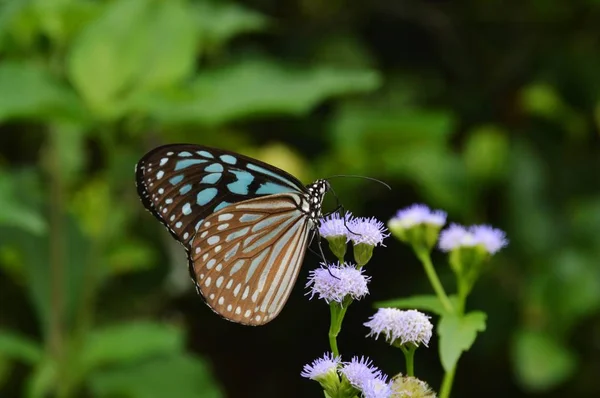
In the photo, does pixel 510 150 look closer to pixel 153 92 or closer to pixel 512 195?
pixel 512 195

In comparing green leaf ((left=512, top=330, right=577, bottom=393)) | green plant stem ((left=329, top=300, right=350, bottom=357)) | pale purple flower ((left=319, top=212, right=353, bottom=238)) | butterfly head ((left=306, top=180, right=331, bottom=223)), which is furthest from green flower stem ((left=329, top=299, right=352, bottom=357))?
green leaf ((left=512, top=330, right=577, bottom=393))

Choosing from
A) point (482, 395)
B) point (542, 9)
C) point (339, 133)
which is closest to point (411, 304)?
point (339, 133)

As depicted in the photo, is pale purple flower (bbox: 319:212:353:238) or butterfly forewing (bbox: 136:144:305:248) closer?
pale purple flower (bbox: 319:212:353:238)

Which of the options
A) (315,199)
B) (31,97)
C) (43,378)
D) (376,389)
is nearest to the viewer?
(376,389)

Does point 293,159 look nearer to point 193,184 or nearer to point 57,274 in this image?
point 57,274

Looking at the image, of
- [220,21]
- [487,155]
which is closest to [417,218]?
[220,21]

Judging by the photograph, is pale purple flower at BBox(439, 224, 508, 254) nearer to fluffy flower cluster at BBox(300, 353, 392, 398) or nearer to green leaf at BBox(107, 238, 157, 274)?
fluffy flower cluster at BBox(300, 353, 392, 398)

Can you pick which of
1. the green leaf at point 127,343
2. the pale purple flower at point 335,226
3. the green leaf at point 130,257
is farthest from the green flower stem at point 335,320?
the green leaf at point 130,257
